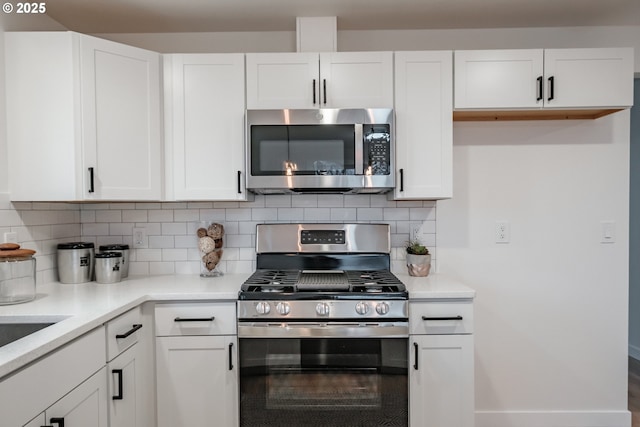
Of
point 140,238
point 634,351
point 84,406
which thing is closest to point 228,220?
point 140,238

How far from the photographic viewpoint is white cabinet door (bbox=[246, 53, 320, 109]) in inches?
83.6

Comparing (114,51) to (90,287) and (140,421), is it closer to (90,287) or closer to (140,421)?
(90,287)

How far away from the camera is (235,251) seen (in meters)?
2.46

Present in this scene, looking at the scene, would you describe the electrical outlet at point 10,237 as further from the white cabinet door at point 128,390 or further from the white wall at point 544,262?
the white wall at point 544,262

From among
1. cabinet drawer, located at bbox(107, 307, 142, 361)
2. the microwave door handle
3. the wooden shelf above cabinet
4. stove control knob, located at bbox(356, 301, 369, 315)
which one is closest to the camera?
cabinet drawer, located at bbox(107, 307, 142, 361)

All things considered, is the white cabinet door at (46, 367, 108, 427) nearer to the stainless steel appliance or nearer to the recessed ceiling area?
the stainless steel appliance

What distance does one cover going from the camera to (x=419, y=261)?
2266 millimetres

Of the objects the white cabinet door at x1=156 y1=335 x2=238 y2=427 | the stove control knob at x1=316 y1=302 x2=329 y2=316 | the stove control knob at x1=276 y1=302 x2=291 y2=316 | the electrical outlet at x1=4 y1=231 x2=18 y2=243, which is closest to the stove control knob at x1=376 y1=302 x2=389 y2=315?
the stove control knob at x1=316 y1=302 x2=329 y2=316

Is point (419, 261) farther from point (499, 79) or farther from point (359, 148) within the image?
point (499, 79)

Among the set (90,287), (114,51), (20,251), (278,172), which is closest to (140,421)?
(90,287)

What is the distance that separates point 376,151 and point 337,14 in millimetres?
829

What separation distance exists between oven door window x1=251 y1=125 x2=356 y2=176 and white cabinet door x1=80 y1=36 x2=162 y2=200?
0.55 m

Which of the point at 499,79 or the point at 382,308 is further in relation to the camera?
the point at 499,79

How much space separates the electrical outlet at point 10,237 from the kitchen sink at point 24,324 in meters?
0.57
